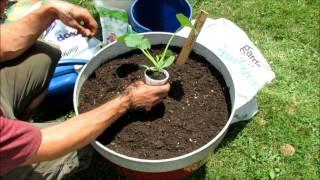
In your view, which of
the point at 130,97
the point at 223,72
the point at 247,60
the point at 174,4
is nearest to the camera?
the point at 130,97

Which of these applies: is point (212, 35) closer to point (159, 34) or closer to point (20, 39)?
point (159, 34)

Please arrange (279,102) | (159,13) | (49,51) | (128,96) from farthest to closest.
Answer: (159,13) → (279,102) → (49,51) → (128,96)

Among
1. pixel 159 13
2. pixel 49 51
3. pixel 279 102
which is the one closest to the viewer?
pixel 49 51

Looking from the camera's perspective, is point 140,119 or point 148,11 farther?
point 148,11

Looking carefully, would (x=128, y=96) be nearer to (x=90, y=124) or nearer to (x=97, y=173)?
(x=90, y=124)

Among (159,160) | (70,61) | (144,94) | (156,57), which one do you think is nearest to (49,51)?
(70,61)

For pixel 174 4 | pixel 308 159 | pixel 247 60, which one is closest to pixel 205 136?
pixel 247 60

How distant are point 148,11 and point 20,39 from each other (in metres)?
0.92

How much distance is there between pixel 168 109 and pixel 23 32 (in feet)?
2.20

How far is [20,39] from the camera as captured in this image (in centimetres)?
184

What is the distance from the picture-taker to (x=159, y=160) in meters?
1.50

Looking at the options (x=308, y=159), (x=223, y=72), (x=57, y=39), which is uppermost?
(x=223, y=72)

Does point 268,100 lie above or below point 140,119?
below

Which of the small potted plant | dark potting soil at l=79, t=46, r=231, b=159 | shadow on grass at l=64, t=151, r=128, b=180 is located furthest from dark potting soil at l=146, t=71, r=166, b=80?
shadow on grass at l=64, t=151, r=128, b=180
